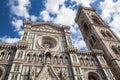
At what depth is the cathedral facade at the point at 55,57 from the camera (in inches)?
588

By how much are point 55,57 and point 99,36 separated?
370 inches

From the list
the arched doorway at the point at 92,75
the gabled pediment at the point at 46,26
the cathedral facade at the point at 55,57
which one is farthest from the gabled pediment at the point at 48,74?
the gabled pediment at the point at 46,26

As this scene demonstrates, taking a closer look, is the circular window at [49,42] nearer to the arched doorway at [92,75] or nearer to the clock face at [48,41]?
the clock face at [48,41]

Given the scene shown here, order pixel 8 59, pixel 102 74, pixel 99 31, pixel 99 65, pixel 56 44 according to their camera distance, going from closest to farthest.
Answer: pixel 8 59 < pixel 102 74 < pixel 99 65 < pixel 56 44 < pixel 99 31

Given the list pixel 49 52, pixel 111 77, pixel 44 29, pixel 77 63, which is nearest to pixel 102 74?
pixel 111 77

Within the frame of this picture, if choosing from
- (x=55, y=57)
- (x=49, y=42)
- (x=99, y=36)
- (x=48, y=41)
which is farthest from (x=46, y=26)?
(x=99, y=36)

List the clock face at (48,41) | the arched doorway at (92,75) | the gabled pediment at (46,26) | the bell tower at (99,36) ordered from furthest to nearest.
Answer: the gabled pediment at (46,26) < the clock face at (48,41) < the bell tower at (99,36) < the arched doorway at (92,75)

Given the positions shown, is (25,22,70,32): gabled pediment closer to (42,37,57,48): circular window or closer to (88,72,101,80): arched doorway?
(42,37,57,48): circular window

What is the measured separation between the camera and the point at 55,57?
17.6 m

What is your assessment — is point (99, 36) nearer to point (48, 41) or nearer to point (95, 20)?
point (95, 20)

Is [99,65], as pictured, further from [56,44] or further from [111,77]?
[56,44]

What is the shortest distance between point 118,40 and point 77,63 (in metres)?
10.8

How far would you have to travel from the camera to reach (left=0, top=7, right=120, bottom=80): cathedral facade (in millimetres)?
14938

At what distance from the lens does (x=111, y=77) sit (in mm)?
16188
